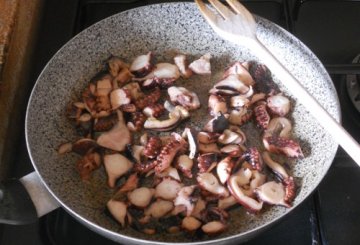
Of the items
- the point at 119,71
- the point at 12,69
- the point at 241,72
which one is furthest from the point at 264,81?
the point at 12,69

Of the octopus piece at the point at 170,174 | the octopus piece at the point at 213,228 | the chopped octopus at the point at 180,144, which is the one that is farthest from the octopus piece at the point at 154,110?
the octopus piece at the point at 213,228

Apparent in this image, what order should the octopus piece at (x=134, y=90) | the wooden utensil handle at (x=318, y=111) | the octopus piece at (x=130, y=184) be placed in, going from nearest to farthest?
the wooden utensil handle at (x=318, y=111)
the octopus piece at (x=130, y=184)
the octopus piece at (x=134, y=90)

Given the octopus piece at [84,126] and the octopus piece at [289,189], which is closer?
the octopus piece at [289,189]

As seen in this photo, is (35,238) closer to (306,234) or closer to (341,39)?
(306,234)

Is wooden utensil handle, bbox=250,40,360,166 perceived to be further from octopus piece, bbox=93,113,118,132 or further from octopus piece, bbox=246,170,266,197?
octopus piece, bbox=93,113,118,132

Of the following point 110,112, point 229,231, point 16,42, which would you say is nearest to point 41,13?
point 16,42

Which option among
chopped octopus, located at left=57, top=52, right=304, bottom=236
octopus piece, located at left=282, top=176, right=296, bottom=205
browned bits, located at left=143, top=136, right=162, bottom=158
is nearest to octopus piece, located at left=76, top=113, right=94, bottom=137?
chopped octopus, located at left=57, top=52, right=304, bottom=236

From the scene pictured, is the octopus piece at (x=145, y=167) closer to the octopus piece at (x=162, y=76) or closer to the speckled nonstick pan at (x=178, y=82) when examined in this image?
the speckled nonstick pan at (x=178, y=82)

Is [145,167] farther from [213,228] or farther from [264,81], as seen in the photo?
[264,81]
